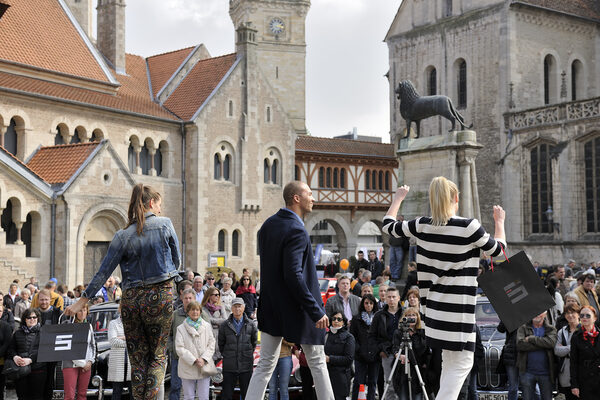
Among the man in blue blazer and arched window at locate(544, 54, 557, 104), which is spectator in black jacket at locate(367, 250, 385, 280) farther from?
arched window at locate(544, 54, 557, 104)

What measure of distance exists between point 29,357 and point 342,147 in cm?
3518

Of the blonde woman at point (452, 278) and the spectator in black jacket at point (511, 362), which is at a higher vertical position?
the blonde woman at point (452, 278)

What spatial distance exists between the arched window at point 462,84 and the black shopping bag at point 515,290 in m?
39.5

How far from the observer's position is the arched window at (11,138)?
93.4 ft

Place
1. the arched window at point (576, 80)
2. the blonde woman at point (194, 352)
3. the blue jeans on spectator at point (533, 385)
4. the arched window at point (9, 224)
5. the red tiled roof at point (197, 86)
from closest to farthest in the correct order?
the blue jeans on spectator at point (533, 385) → the blonde woman at point (194, 352) → the arched window at point (9, 224) → the red tiled roof at point (197, 86) → the arched window at point (576, 80)

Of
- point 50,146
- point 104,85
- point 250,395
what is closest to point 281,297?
point 250,395

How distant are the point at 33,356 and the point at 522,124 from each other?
3388 cm

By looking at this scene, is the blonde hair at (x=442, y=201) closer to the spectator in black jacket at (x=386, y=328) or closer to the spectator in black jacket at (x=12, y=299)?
the spectator in black jacket at (x=386, y=328)

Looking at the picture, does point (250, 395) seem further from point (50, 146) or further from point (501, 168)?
point (501, 168)

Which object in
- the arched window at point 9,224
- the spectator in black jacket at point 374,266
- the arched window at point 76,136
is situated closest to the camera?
the spectator in black jacket at point 374,266

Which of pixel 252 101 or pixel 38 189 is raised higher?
pixel 252 101

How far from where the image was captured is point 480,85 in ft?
142

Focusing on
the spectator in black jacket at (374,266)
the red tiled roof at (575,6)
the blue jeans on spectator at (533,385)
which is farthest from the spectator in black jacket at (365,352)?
the red tiled roof at (575,6)

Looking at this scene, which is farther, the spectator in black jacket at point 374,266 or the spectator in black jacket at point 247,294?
the spectator in black jacket at point 374,266
